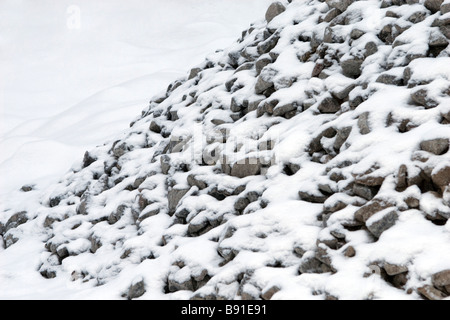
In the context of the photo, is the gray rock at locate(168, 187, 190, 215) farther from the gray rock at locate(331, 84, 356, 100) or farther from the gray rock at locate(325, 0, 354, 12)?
the gray rock at locate(325, 0, 354, 12)

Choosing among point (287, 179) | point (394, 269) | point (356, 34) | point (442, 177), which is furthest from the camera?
point (356, 34)

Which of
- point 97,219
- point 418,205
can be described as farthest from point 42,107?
point 418,205

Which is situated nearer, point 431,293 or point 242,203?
point 431,293

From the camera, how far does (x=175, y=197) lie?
605cm

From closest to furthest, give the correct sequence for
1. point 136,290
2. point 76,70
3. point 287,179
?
point 136,290 → point 287,179 → point 76,70

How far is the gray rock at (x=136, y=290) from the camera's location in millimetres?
4969

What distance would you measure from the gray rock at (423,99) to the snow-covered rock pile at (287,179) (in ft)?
0.04

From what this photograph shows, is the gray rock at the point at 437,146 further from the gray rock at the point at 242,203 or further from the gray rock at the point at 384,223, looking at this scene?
the gray rock at the point at 242,203

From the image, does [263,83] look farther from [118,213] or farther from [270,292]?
[270,292]

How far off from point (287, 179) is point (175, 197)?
1.34 m

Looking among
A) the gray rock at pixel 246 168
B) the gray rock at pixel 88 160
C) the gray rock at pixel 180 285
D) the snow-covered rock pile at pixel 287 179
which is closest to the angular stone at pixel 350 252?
the snow-covered rock pile at pixel 287 179

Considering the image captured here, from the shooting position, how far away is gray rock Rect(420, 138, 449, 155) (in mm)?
4277

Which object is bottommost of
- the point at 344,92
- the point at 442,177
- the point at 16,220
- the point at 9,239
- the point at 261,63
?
the point at 9,239

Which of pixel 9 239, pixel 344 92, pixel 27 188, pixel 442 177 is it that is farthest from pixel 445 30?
pixel 27 188
